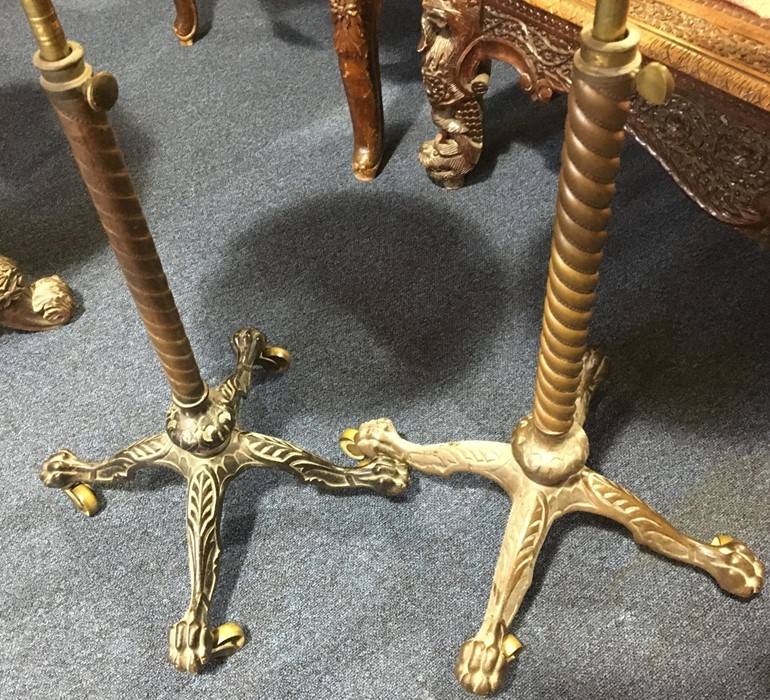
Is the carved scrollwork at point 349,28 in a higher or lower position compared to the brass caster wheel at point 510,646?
higher

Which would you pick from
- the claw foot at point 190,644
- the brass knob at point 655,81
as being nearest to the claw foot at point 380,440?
the claw foot at point 190,644

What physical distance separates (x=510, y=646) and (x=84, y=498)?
0.52 metres

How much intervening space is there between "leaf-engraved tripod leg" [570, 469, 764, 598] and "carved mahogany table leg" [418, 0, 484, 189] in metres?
0.62

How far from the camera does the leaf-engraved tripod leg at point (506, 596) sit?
30.2 inches

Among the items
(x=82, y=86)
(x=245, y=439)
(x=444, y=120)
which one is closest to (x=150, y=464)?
(x=245, y=439)

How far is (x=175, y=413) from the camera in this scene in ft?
2.75

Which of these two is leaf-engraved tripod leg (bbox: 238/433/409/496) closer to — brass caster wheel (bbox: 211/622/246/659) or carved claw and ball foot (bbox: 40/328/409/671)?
carved claw and ball foot (bbox: 40/328/409/671)

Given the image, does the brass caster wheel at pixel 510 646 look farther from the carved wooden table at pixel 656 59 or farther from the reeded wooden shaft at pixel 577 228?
the carved wooden table at pixel 656 59

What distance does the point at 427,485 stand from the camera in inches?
37.2

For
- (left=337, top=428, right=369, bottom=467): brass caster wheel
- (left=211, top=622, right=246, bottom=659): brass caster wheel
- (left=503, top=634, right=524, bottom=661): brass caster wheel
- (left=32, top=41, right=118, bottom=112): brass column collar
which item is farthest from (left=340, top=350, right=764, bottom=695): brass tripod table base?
(left=32, top=41, right=118, bottom=112): brass column collar

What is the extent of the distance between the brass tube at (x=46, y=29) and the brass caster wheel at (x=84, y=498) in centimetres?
54

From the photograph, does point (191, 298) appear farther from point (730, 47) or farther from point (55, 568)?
point (730, 47)

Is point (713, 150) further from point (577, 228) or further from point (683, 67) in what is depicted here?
point (577, 228)

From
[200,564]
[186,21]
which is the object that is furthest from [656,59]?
[186,21]
